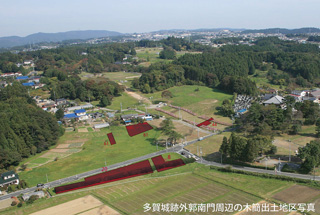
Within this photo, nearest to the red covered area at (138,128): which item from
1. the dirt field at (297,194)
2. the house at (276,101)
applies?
the house at (276,101)

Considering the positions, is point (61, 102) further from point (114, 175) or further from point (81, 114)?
point (114, 175)

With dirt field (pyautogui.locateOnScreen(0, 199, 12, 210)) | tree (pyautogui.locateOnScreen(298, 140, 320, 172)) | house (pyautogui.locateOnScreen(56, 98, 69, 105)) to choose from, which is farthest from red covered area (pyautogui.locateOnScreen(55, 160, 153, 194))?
house (pyautogui.locateOnScreen(56, 98, 69, 105))

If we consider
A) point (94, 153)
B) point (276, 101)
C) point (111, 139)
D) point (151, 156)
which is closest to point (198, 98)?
point (276, 101)

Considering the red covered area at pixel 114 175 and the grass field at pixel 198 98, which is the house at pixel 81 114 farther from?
the red covered area at pixel 114 175

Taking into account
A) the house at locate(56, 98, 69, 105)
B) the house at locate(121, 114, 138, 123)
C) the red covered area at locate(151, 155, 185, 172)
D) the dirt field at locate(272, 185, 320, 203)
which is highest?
the house at locate(56, 98, 69, 105)

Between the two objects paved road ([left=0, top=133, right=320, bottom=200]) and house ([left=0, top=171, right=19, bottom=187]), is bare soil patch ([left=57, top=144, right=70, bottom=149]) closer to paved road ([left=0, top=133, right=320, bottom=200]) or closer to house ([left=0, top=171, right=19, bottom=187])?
house ([left=0, top=171, right=19, bottom=187])

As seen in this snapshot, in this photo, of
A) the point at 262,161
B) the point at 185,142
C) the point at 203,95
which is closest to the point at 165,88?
the point at 203,95

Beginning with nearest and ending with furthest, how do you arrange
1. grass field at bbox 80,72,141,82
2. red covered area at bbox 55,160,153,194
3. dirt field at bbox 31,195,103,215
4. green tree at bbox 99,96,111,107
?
dirt field at bbox 31,195,103,215 < red covered area at bbox 55,160,153,194 < green tree at bbox 99,96,111,107 < grass field at bbox 80,72,141,82
